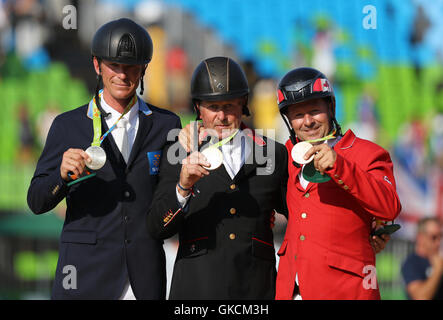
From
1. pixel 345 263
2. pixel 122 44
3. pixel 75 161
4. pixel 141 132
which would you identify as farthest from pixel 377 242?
pixel 122 44

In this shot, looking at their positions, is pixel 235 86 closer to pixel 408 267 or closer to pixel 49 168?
pixel 49 168

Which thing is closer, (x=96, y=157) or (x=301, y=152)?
(x=301, y=152)

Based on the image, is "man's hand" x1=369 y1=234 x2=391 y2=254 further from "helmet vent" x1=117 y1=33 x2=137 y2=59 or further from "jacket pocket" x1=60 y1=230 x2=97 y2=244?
"helmet vent" x1=117 y1=33 x2=137 y2=59

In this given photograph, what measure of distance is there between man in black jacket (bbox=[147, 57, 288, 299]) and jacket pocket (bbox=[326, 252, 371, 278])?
0.40m

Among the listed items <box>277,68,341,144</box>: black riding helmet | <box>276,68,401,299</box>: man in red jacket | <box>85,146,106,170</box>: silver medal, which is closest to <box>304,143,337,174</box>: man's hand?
<box>276,68,401,299</box>: man in red jacket

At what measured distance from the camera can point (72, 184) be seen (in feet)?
12.7

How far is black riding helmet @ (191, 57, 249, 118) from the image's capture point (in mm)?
3910

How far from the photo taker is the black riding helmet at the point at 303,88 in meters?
3.91

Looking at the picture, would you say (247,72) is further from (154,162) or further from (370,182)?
(370,182)

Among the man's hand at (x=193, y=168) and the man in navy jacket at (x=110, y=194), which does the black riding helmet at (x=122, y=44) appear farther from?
the man's hand at (x=193, y=168)

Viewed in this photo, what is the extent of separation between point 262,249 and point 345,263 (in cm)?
50

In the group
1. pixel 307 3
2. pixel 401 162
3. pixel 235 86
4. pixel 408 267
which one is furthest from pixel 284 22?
pixel 235 86

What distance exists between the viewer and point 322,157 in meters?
3.48
